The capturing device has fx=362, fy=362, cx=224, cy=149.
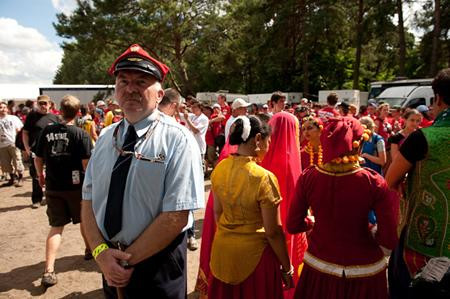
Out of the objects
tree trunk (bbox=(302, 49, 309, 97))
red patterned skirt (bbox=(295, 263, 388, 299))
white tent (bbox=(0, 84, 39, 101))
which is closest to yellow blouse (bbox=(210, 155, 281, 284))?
red patterned skirt (bbox=(295, 263, 388, 299))

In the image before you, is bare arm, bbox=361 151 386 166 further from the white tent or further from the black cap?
the white tent

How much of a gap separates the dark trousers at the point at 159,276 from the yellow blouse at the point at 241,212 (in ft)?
1.92

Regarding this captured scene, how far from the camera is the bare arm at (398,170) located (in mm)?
2072

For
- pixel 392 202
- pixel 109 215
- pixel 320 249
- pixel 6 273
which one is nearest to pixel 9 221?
pixel 6 273

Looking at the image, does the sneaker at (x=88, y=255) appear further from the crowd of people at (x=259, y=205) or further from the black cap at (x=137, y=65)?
the black cap at (x=137, y=65)

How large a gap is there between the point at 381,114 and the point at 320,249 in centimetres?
563

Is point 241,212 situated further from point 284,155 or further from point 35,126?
point 35,126

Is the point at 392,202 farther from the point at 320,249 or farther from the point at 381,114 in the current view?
the point at 381,114

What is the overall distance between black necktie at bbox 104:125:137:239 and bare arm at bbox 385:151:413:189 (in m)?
1.51

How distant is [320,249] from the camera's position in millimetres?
2354

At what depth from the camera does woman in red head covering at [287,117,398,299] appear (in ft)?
7.13

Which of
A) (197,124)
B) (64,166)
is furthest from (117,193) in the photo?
(197,124)

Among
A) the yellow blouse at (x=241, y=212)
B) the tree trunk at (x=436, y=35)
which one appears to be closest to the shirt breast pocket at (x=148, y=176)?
the yellow blouse at (x=241, y=212)

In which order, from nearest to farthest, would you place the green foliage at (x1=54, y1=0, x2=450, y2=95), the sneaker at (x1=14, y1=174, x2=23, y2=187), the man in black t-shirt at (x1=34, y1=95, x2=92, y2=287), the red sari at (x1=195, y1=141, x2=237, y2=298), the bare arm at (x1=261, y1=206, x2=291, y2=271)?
the bare arm at (x1=261, y1=206, x2=291, y2=271), the red sari at (x1=195, y1=141, x2=237, y2=298), the man in black t-shirt at (x1=34, y1=95, x2=92, y2=287), the sneaker at (x1=14, y1=174, x2=23, y2=187), the green foliage at (x1=54, y1=0, x2=450, y2=95)
